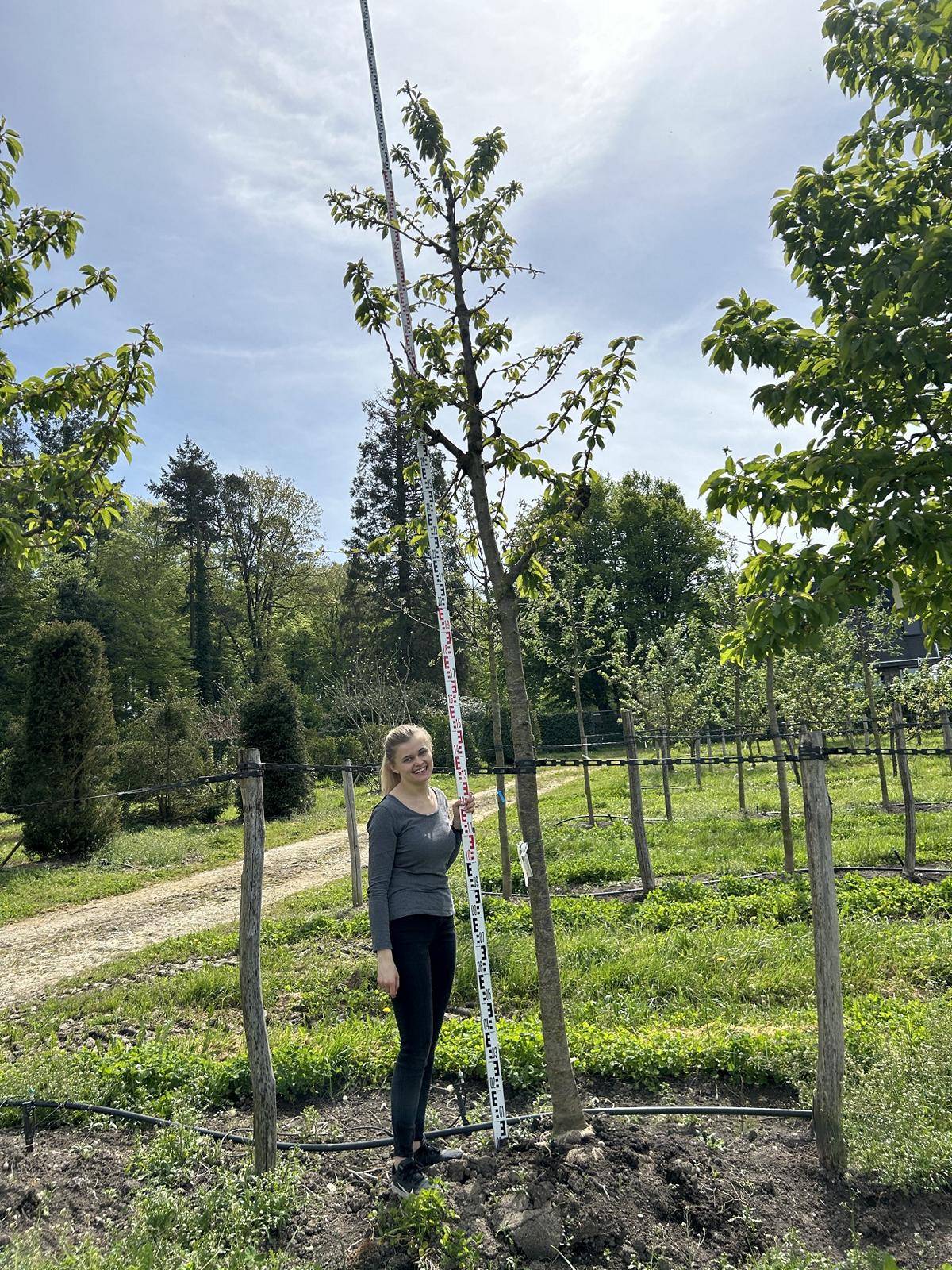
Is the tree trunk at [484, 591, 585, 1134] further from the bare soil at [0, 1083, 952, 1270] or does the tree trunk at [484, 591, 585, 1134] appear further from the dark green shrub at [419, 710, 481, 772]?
the dark green shrub at [419, 710, 481, 772]

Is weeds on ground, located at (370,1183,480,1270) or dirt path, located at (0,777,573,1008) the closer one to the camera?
weeds on ground, located at (370,1183,480,1270)

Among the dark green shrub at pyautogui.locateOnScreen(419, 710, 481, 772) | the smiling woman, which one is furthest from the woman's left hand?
the dark green shrub at pyautogui.locateOnScreen(419, 710, 481, 772)

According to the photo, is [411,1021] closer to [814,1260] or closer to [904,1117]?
[814,1260]

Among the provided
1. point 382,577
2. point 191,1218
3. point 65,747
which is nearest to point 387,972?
point 191,1218

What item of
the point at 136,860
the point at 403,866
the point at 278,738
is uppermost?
the point at 278,738

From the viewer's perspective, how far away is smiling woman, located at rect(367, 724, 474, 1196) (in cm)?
340

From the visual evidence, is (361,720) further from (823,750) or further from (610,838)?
(823,750)

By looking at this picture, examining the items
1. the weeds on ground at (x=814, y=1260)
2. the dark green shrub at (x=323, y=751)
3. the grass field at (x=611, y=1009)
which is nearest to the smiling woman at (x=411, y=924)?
the grass field at (x=611, y=1009)

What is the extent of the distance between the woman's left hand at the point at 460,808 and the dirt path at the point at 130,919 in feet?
17.8

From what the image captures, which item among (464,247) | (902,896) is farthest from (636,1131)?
(902,896)

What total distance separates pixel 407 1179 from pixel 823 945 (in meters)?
1.93

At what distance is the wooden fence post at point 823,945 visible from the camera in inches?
133

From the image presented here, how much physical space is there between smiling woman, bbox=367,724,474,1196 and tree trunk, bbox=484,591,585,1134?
0.32 metres

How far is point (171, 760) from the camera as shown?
1878 centimetres
